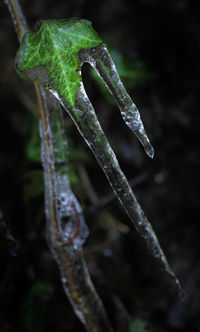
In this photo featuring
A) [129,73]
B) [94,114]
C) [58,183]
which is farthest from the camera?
A: [129,73]

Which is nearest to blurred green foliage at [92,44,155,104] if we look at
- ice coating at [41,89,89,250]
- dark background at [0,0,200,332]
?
dark background at [0,0,200,332]

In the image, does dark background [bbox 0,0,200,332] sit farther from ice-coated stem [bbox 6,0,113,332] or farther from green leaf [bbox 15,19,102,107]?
green leaf [bbox 15,19,102,107]

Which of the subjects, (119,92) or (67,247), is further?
(67,247)

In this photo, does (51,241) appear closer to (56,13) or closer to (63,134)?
(63,134)

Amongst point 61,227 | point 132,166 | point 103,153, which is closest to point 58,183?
point 61,227

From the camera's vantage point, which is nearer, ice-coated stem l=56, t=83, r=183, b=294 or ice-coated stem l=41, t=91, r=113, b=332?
ice-coated stem l=56, t=83, r=183, b=294

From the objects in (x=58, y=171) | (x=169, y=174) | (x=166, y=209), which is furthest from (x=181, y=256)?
(x=58, y=171)

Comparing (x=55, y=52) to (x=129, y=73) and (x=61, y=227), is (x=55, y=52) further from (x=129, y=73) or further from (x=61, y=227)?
(x=129, y=73)
